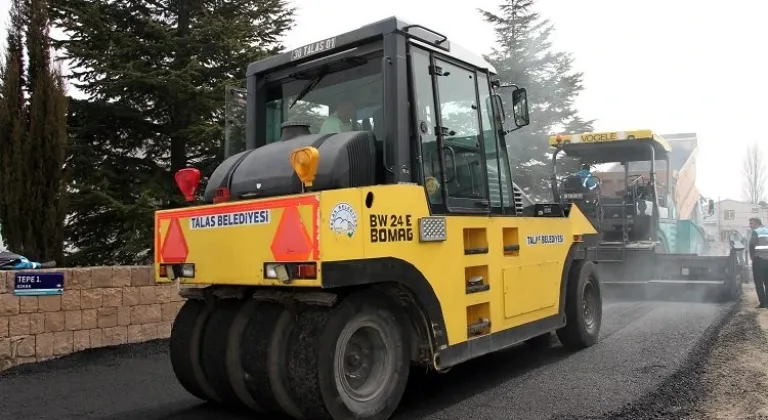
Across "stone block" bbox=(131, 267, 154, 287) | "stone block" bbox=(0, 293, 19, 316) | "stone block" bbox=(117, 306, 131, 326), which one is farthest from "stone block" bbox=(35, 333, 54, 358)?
"stone block" bbox=(131, 267, 154, 287)

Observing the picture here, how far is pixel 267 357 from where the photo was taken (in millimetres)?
4031

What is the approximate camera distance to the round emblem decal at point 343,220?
3.74 metres

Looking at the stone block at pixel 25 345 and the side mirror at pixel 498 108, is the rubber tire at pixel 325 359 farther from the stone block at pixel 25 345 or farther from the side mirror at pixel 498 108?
the stone block at pixel 25 345

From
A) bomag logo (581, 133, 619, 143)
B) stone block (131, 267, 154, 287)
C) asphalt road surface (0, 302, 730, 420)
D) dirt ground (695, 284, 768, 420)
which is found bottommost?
dirt ground (695, 284, 768, 420)

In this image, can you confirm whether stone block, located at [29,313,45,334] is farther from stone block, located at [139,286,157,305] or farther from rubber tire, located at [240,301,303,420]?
rubber tire, located at [240,301,303,420]

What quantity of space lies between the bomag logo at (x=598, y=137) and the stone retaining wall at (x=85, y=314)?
25.4 feet

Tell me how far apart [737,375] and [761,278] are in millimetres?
5811

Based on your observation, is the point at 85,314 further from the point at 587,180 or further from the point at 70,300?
the point at 587,180

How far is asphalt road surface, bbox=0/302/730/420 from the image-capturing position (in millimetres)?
4547

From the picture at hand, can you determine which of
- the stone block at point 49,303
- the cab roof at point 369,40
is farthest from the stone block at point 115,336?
the cab roof at point 369,40

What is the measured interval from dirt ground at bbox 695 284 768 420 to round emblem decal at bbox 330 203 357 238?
265cm

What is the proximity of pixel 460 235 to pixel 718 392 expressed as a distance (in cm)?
232

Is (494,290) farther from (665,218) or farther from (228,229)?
(665,218)

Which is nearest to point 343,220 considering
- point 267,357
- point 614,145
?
point 267,357
